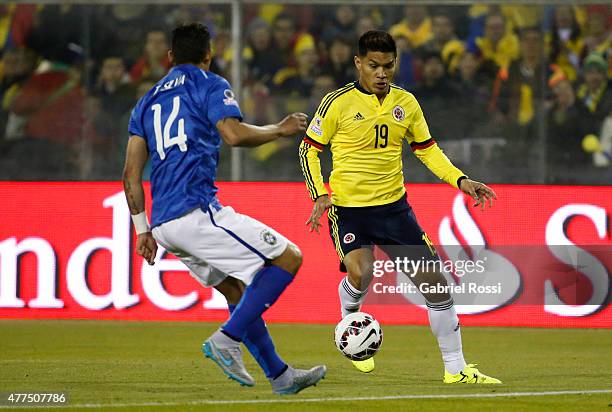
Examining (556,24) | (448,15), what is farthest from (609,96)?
(448,15)

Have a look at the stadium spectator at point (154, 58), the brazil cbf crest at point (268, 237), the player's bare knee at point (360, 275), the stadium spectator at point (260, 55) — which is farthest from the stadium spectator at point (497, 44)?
the brazil cbf crest at point (268, 237)

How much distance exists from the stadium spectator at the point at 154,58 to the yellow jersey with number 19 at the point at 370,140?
589 centimetres

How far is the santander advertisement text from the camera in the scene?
1174 cm

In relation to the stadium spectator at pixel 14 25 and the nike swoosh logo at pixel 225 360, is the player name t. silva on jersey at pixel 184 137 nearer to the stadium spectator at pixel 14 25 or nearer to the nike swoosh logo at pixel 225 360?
the nike swoosh logo at pixel 225 360

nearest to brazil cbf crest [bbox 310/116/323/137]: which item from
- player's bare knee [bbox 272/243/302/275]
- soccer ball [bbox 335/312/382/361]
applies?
soccer ball [bbox 335/312/382/361]

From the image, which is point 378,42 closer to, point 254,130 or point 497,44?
point 254,130

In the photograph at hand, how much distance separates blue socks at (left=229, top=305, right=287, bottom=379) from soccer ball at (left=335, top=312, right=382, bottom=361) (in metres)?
1.24

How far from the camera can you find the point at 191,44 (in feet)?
22.2

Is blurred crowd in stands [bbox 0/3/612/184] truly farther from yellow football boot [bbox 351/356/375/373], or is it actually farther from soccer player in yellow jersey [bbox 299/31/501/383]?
yellow football boot [bbox 351/356/375/373]

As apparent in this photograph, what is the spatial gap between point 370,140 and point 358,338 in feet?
4.42

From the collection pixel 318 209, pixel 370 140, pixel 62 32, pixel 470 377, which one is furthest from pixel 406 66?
pixel 470 377

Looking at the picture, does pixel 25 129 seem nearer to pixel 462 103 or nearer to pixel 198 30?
pixel 462 103

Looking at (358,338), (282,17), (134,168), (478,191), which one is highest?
(282,17)

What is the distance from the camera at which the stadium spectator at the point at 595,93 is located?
45.3 feet
